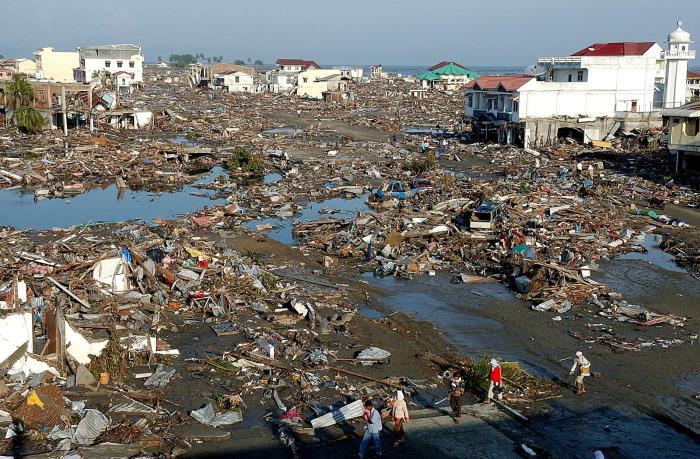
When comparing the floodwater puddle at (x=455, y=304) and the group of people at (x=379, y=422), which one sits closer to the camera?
→ the group of people at (x=379, y=422)

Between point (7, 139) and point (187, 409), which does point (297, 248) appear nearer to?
point (187, 409)

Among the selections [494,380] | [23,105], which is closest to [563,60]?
[23,105]

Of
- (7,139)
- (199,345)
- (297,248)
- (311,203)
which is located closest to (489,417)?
(199,345)

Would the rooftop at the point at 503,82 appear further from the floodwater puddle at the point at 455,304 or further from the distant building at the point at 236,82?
the distant building at the point at 236,82

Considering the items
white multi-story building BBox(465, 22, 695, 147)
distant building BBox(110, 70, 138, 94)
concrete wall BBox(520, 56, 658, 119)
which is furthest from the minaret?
distant building BBox(110, 70, 138, 94)

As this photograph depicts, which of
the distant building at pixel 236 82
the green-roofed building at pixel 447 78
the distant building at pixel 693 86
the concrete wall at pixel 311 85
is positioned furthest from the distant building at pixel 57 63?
the distant building at pixel 693 86

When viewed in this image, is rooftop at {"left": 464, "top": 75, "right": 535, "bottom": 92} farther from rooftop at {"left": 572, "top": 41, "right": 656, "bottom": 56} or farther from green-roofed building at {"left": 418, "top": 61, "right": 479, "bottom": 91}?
green-roofed building at {"left": 418, "top": 61, "right": 479, "bottom": 91}
